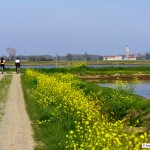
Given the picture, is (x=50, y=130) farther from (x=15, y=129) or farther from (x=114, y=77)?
(x=114, y=77)

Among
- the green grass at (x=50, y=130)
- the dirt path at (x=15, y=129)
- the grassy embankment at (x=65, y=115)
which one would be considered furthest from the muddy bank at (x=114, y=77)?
the green grass at (x=50, y=130)

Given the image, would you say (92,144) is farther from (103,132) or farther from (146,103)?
(146,103)

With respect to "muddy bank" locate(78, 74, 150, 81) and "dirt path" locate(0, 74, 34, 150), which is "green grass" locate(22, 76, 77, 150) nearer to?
"dirt path" locate(0, 74, 34, 150)

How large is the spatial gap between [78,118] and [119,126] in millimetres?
4421

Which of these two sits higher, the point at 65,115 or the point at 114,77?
the point at 65,115

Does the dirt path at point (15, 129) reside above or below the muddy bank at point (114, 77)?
above

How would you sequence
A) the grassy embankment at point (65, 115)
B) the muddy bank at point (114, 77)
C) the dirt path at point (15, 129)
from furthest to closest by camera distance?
the muddy bank at point (114, 77), the grassy embankment at point (65, 115), the dirt path at point (15, 129)

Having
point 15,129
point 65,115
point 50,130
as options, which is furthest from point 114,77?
point 50,130

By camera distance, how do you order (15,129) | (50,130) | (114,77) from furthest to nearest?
1. (114,77)
2. (15,129)
3. (50,130)

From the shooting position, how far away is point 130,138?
670 cm

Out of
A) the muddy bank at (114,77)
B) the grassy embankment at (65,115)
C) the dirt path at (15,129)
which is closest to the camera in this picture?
the dirt path at (15,129)

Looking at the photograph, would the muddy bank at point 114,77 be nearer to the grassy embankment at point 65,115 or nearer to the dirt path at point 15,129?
the grassy embankment at point 65,115

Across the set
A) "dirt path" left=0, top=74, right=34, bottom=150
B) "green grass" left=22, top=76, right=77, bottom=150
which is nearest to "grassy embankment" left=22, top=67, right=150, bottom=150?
"green grass" left=22, top=76, right=77, bottom=150

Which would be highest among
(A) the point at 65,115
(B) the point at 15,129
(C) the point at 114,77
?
(A) the point at 65,115
